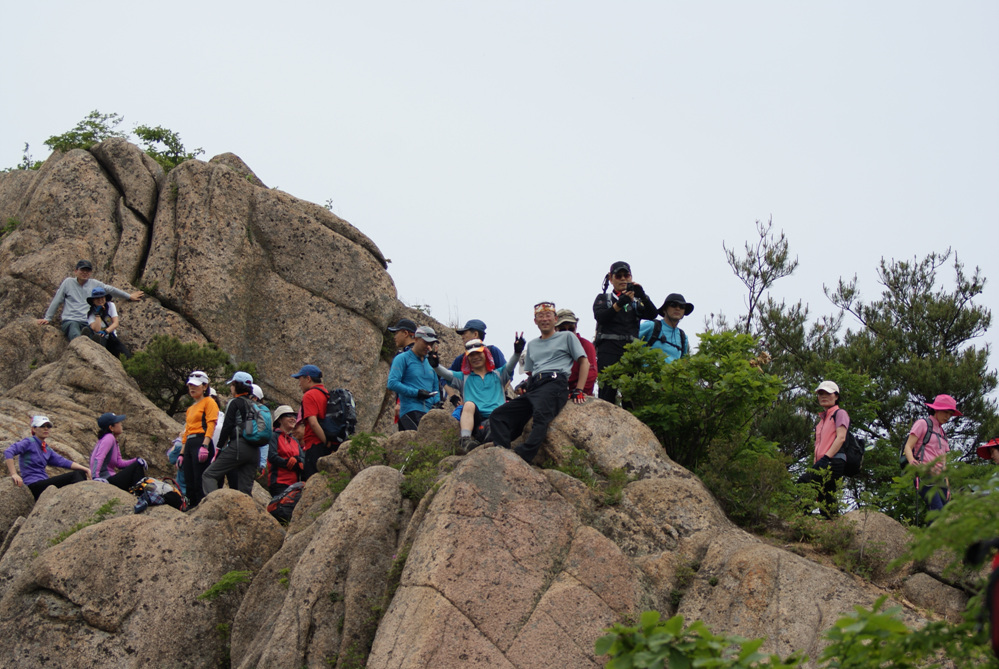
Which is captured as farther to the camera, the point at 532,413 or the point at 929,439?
the point at 532,413

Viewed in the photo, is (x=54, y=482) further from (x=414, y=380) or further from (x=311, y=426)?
(x=414, y=380)

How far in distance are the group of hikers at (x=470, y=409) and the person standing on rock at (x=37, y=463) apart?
0.01 metres

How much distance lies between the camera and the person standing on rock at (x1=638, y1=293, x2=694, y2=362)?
Result: 13.3 meters

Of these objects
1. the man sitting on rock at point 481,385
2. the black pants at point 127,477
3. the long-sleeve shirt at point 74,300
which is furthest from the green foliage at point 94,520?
the long-sleeve shirt at point 74,300

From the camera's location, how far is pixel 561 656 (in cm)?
898

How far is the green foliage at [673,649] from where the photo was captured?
16.4ft

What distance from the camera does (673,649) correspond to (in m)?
5.12

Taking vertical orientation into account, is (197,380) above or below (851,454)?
below

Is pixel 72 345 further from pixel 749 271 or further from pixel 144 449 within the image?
pixel 749 271

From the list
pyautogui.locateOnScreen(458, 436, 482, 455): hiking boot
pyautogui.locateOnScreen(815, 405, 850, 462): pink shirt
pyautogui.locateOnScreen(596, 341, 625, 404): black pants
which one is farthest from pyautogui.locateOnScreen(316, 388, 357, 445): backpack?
pyautogui.locateOnScreen(815, 405, 850, 462): pink shirt

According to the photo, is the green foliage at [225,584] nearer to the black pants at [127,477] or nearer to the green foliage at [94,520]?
the green foliage at [94,520]

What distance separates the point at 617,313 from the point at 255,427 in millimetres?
4900

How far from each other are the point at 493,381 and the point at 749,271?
13.3m

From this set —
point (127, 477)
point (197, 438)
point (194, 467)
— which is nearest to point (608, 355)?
point (197, 438)
